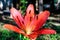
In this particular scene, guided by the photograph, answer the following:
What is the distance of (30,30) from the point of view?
125 cm

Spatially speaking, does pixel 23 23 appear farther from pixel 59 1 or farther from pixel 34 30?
pixel 59 1

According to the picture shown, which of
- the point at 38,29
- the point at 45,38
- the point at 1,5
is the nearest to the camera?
the point at 38,29

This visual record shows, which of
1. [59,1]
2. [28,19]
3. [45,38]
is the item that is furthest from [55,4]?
[28,19]

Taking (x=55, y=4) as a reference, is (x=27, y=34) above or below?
above

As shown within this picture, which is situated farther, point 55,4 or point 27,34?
point 55,4

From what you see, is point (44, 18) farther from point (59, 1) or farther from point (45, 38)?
point (59, 1)

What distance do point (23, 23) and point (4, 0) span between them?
16778mm

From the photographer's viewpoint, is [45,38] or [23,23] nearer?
[23,23]

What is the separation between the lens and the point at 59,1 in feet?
66.0

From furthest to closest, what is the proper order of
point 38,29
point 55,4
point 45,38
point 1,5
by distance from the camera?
point 55,4 < point 1,5 < point 45,38 < point 38,29

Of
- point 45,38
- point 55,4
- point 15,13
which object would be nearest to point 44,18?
point 15,13

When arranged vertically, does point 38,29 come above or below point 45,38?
above

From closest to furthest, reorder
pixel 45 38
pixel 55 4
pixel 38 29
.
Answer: pixel 38 29, pixel 45 38, pixel 55 4

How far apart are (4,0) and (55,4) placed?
4.67 metres
